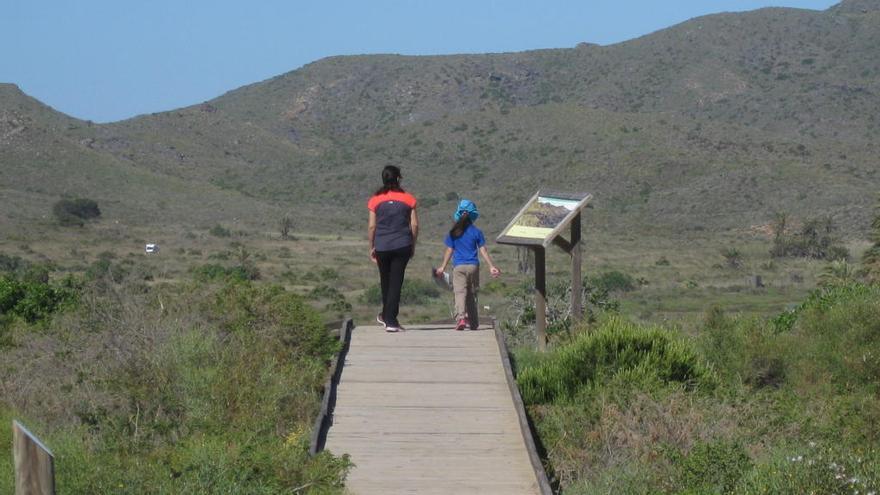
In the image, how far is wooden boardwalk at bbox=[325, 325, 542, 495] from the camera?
29.6 feet

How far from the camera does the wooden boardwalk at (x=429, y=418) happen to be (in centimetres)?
902

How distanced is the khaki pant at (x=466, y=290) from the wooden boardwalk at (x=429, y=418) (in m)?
0.36

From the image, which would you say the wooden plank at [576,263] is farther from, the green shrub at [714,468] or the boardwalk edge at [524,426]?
the green shrub at [714,468]

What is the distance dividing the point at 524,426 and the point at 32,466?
5.67m

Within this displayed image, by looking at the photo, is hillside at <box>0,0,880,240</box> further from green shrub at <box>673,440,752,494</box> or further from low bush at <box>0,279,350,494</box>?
green shrub at <box>673,440,752,494</box>

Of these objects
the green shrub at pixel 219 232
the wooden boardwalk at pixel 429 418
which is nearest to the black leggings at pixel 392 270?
the wooden boardwalk at pixel 429 418

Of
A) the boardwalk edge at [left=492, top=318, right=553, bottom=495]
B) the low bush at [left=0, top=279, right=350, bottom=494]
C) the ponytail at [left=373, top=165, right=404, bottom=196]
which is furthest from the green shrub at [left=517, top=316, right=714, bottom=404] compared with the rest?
the ponytail at [left=373, top=165, right=404, bottom=196]

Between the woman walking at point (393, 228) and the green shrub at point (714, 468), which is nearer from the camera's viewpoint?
the green shrub at point (714, 468)

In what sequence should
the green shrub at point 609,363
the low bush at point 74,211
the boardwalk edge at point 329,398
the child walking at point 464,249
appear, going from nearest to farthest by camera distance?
the boardwalk edge at point 329,398 < the green shrub at point 609,363 < the child walking at point 464,249 < the low bush at point 74,211

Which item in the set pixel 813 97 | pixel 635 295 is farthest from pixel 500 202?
pixel 813 97

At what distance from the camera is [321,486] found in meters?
8.20

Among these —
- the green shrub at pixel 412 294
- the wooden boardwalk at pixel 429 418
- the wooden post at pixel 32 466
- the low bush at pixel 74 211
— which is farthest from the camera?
the low bush at pixel 74 211

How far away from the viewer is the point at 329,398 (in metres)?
10.7

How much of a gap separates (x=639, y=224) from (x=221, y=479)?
195ft
